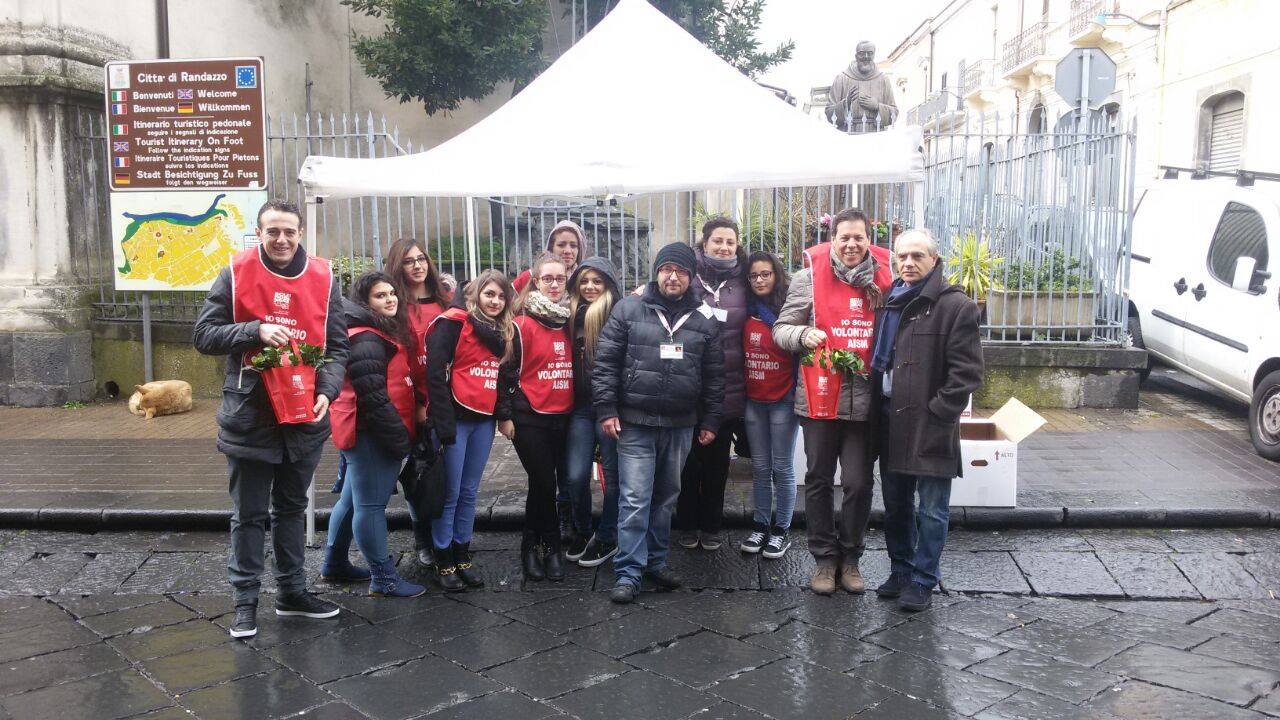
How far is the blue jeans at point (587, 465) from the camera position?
17.9ft

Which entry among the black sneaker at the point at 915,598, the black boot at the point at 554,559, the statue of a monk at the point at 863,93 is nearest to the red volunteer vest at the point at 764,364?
the black sneaker at the point at 915,598

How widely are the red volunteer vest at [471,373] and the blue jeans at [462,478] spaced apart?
0.40ft

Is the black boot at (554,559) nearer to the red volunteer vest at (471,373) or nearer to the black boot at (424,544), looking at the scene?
the black boot at (424,544)

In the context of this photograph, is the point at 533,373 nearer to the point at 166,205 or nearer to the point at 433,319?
the point at 433,319

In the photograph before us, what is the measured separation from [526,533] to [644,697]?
68.5 inches

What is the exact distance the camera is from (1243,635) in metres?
4.59

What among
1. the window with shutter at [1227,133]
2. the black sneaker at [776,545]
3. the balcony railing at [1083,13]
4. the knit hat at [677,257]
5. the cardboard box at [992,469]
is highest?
the balcony railing at [1083,13]

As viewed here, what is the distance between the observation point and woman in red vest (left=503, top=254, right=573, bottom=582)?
5.32 meters

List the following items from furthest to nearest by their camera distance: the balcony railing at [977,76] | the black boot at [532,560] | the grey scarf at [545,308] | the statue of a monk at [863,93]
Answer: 1. the balcony railing at [977,76]
2. the statue of a monk at [863,93]
3. the black boot at [532,560]
4. the grey scarf at [545,308]

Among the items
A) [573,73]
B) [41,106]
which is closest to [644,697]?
[573,73]

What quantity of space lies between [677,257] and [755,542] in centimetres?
174

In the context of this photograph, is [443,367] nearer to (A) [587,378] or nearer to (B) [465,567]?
(A) [587,378]

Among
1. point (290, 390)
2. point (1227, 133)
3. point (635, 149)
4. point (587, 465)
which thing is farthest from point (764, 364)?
point (1227, 133)

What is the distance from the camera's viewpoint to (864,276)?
16.8ft
